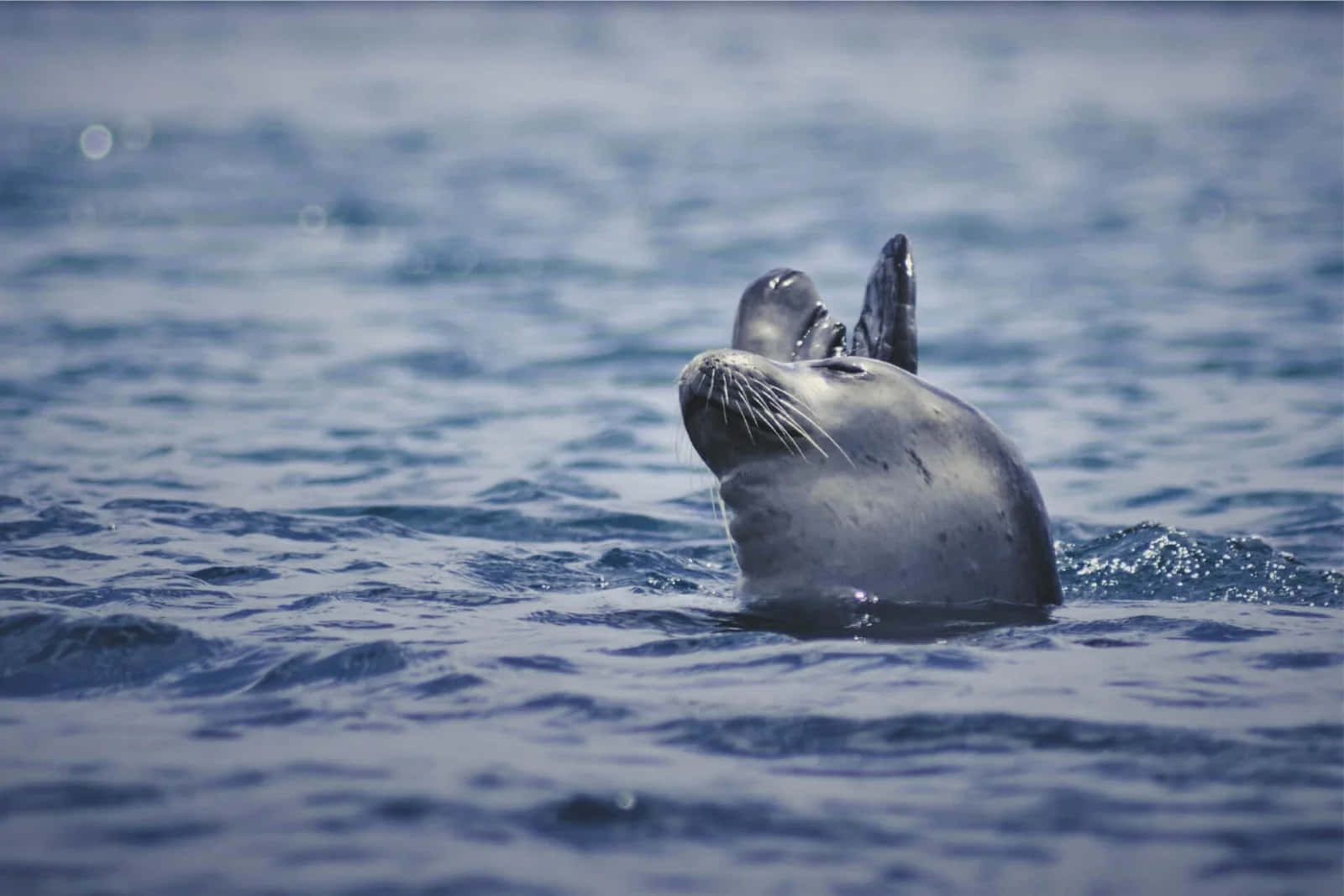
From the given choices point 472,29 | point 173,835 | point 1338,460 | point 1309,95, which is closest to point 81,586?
point 173,835

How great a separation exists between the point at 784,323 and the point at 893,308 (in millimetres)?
495

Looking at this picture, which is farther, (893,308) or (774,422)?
(893,308)

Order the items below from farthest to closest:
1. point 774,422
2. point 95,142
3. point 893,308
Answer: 1. point 95,142
2. point 893,308
3. point 774,422

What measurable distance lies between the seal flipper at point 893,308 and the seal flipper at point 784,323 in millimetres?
201

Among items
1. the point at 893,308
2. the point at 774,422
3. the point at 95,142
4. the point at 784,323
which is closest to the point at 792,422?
the point at 774,422

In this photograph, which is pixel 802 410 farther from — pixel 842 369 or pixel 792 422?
pixel 842 369

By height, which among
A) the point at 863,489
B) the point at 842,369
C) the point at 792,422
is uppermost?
the point at 842,369

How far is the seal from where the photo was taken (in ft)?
21.1

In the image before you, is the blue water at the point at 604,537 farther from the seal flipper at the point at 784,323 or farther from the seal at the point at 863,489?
the seal flipper at the point at 784,323

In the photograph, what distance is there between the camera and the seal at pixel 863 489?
6445 millimetres

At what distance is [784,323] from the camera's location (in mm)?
7191

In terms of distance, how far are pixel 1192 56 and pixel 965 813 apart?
2195 inches

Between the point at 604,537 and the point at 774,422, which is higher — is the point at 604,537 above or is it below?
below

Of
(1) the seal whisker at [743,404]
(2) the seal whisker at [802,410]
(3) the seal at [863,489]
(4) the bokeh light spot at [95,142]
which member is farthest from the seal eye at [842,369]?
(4) the bokeh light spot at [95,142]
